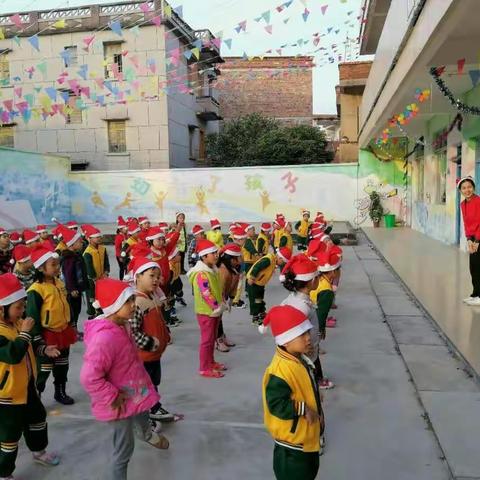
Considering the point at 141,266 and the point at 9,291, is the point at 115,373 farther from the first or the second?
the point at 141,266

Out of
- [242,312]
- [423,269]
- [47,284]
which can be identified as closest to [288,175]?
[423,269]

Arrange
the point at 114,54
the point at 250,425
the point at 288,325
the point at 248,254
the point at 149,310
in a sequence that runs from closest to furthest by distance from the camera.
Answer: the point at 288,325
the point at 149,310
the point at 250,425
the point at 248,254
the point at 114,54

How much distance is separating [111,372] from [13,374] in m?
0.67

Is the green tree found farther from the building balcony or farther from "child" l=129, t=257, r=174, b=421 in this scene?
"child" l=129, t=257, r=174, b=421

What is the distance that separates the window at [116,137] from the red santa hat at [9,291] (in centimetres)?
2200

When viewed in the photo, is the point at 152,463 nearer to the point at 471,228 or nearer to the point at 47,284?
the point at 47,284

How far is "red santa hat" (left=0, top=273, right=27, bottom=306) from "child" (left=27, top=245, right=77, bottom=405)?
92cm

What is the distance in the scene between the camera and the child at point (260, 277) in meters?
6.45

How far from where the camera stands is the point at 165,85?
76.4 feet

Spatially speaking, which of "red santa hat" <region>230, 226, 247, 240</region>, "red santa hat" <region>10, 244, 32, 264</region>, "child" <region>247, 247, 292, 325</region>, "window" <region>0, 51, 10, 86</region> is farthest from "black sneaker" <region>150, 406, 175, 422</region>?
"window" <region>0, 51, 10, 86</region>

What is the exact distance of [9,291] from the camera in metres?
3.22

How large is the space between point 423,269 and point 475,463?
→ 7.23m

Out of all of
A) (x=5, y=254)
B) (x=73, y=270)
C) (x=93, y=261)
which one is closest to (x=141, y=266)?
(x=73, y=270)

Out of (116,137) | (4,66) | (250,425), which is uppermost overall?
(4,66)
